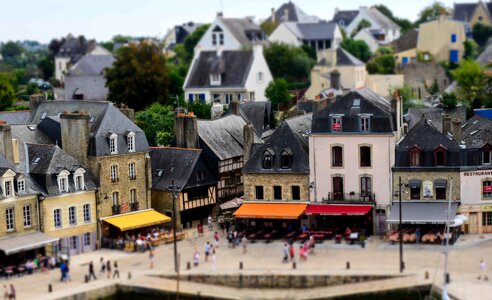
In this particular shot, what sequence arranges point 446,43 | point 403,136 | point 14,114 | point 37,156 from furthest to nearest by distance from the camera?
point 446,43, point 14,114, point 403,136, point 37,156

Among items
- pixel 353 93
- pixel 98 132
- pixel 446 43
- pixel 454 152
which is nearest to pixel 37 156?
pixel 98 132

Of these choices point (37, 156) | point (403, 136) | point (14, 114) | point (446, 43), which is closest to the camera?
point (37, 156)

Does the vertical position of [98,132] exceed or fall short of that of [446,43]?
it falls short

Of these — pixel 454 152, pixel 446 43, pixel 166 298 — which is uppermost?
pixel 446 43

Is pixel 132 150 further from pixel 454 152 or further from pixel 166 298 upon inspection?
pixel 454 152

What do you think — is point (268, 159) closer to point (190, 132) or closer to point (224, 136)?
point (190, 132)

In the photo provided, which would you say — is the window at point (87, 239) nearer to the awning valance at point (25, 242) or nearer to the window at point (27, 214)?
the awning valance at point (25, 242)

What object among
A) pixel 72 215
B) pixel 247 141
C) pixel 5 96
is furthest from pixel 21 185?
pixel 5 96

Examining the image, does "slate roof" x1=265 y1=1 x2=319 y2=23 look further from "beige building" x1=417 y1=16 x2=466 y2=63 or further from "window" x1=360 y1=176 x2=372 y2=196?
"window" x1=360 y1=176 x2=372 y2=196
